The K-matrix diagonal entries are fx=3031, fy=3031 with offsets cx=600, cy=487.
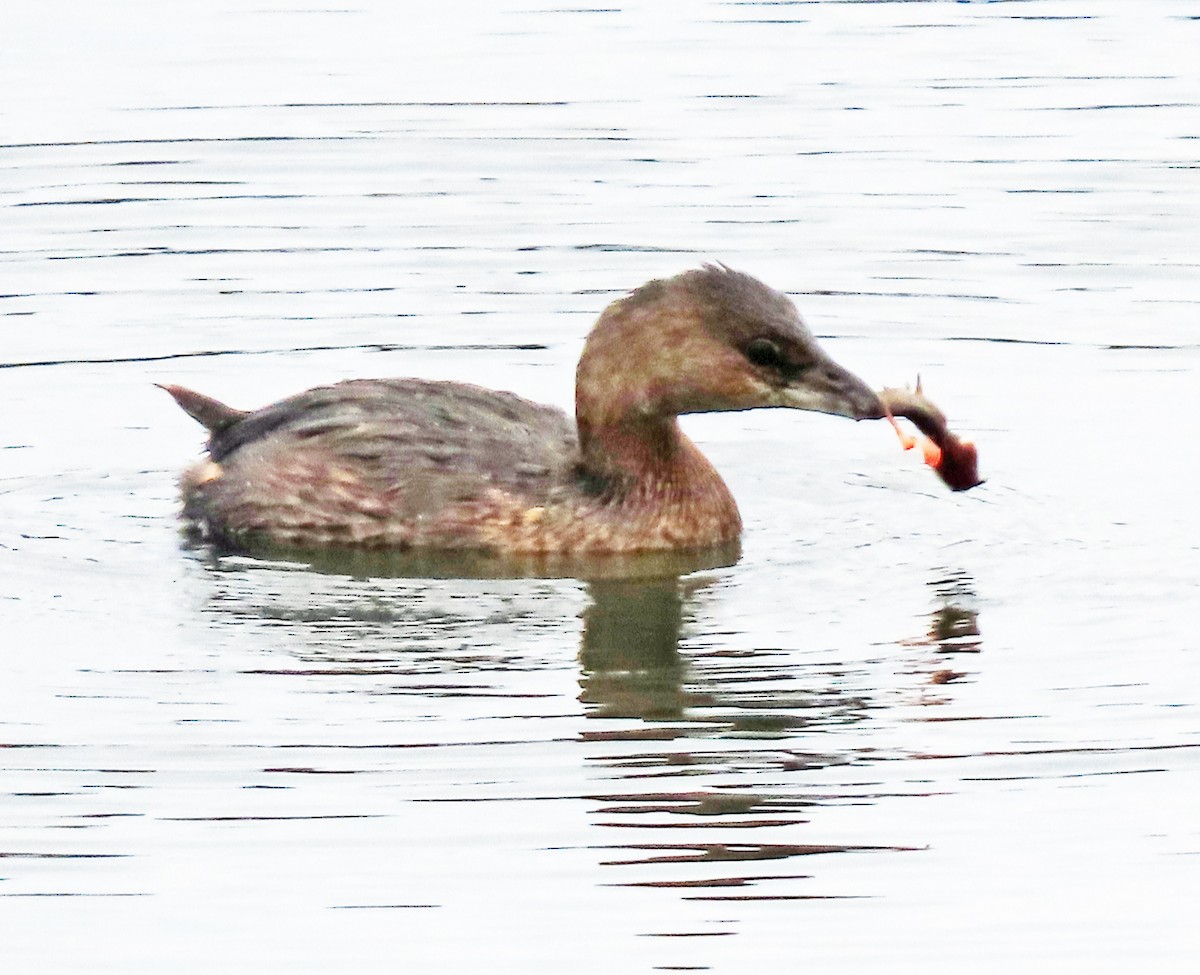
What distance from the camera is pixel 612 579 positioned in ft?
36.4

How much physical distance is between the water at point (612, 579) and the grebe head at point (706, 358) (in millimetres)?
627

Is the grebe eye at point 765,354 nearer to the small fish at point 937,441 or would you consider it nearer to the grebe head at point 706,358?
the grebe head at point 706,358

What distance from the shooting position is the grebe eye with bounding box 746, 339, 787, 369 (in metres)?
11.0

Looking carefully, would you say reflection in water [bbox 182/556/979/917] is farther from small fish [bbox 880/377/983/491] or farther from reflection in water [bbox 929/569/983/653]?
small fish [bbox 880/377/983/491]

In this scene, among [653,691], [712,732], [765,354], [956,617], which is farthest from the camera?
[765,354]

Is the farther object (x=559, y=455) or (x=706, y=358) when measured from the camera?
(x=559, y=455)

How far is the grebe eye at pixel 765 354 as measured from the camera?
433 inches

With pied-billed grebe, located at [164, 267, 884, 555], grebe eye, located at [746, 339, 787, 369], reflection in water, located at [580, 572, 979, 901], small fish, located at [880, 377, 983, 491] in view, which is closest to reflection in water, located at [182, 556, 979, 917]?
reflection in water, located at [580, 572, 979, 901]

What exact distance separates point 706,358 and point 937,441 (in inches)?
39.1

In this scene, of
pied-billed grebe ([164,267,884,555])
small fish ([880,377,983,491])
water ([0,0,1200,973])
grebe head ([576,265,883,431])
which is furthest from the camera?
small fish ([880,377,983,491])

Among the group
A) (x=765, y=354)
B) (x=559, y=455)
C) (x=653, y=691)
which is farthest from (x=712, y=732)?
(x=559, y=455)

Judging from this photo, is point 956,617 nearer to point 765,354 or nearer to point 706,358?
point 765,354

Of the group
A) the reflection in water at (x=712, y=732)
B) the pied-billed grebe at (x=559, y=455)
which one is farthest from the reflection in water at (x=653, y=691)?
the pied-billed grebe at (x=559, y=455)

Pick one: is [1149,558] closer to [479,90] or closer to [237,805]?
[237,805]
